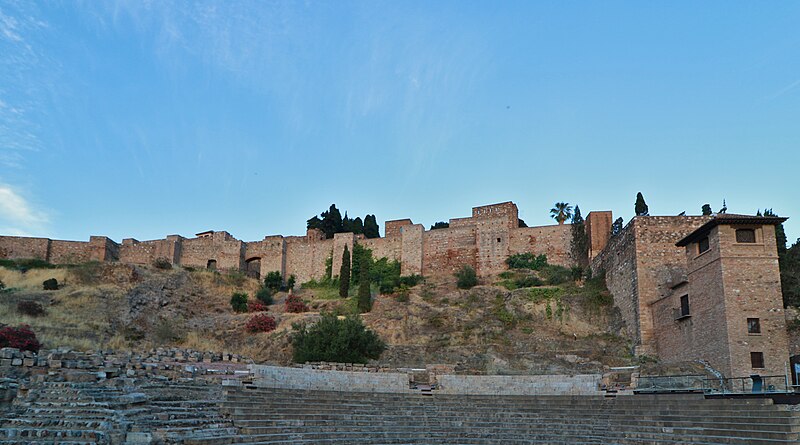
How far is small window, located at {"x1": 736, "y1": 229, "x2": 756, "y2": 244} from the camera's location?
19234mm

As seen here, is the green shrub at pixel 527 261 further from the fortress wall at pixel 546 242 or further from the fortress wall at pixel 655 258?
the fortress wall at pixel 655 258

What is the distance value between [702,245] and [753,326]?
323cm

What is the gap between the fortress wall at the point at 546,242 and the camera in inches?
1417

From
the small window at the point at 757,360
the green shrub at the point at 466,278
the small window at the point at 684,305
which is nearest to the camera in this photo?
the small window at the point at 757,360

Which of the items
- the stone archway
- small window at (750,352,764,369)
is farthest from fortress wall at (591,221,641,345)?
the stone archway

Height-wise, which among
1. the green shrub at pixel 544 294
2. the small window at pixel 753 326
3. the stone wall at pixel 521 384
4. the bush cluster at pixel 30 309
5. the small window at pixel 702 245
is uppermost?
the small window at pixel 702 245

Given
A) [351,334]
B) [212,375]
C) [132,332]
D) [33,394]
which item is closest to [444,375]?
[351,334]

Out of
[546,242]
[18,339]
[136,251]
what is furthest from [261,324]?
[136,251]

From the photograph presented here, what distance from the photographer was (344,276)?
3712cm

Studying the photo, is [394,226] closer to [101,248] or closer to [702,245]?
[101,248]

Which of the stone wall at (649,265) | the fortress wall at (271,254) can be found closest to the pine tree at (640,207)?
the stone wall at (649,265)

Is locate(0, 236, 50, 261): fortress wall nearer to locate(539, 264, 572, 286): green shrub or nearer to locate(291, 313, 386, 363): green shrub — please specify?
locate(291, 313, 386, 363): green shrub

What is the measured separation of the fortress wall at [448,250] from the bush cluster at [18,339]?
22.9 m

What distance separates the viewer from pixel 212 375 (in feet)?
53.5
